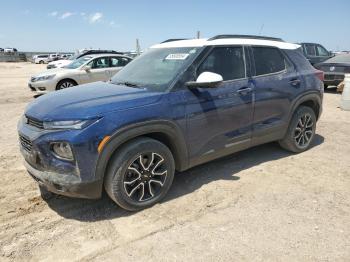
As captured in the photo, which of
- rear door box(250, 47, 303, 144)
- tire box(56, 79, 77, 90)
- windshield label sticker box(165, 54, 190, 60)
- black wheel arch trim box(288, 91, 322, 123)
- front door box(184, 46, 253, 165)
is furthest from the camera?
tire box(56, 79, 77, 90)

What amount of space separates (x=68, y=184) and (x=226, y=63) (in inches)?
96.6

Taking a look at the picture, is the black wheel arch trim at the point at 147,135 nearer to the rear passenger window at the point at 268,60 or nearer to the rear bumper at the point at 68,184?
the rear bumper at the point at 68,184

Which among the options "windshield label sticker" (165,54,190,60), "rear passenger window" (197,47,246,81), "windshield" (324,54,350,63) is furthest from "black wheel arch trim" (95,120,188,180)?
"windshield" (324,54,350,63)

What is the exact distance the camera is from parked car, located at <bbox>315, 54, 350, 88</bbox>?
1184 centimetres

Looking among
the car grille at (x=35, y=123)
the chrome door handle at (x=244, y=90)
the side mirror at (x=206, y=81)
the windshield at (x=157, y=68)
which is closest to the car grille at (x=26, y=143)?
the car grille at (x=35, y=123)

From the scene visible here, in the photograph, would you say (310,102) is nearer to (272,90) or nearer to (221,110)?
(272,90)

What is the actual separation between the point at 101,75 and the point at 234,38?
8.03m

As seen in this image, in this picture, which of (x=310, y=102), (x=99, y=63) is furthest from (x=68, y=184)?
(x=99, y=63)

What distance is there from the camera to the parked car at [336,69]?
38.9ft

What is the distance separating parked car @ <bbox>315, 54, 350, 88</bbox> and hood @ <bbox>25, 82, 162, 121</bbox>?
10508 mm

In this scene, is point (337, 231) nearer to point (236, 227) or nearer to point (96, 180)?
point (236, 227)

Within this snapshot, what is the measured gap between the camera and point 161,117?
3484 millimetres

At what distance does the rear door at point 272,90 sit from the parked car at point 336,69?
8089mm

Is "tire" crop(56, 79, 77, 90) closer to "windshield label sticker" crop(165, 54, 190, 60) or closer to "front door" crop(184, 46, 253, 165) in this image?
"windshield label sticker" crop(165, 54, 190, 60)
